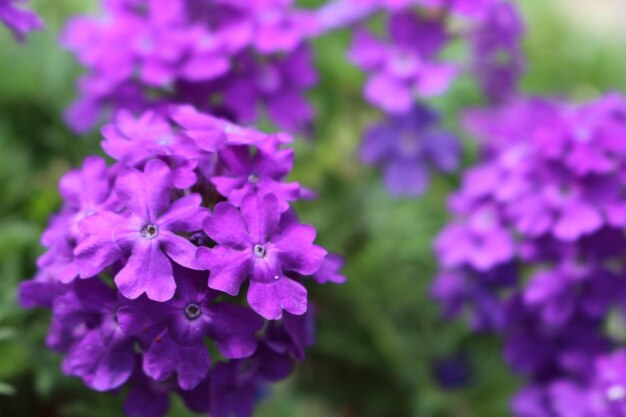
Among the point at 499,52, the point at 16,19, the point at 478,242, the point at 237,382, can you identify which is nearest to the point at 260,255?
the point at 237,382

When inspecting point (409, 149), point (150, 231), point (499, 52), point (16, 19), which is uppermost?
point (499, 52)

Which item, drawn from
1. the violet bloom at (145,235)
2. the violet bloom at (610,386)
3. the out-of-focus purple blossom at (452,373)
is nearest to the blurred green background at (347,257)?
the out-of-focus purple blossom at (452,373)

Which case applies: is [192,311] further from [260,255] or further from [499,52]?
[499,52]

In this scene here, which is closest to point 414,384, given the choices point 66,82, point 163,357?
point 163,357

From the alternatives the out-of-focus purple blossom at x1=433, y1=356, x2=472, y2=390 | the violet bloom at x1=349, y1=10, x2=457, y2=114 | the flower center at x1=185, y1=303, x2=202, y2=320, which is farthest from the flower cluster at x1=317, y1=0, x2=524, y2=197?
the flower center at x1=185, y1=303, x2=202, y2=320

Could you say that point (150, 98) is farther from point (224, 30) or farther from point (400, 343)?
point (400, 343)
